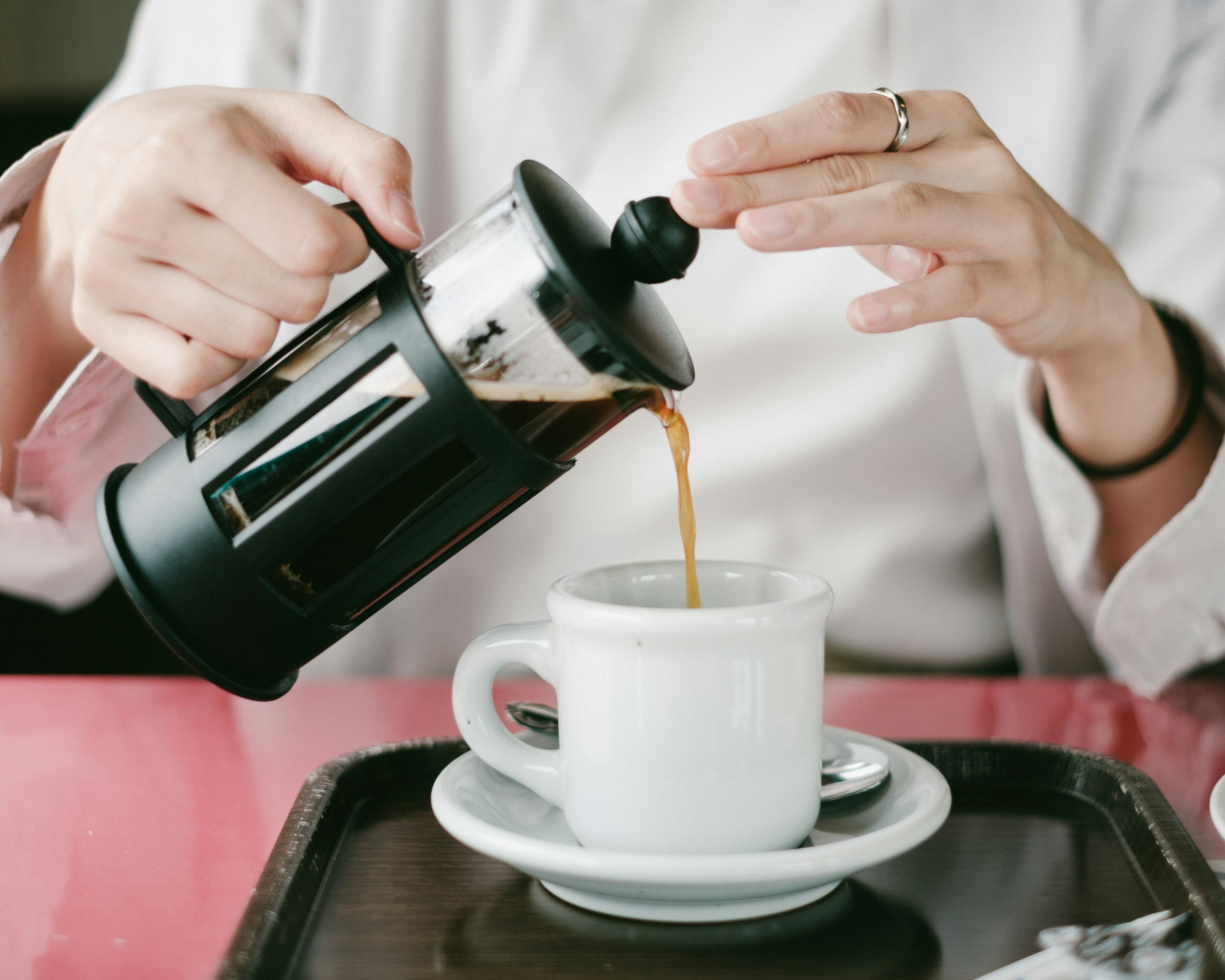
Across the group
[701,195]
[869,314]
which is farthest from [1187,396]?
[701,195]

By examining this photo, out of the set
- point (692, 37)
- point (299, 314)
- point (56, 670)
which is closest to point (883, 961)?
point (299, 314)

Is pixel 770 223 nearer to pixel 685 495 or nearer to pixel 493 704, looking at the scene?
pixel 685 495

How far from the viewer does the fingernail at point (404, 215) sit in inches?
20.5

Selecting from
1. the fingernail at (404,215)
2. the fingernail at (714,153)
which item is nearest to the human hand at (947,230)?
the fingernail at (714,153)

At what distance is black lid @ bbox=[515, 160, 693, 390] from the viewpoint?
1.43 feet

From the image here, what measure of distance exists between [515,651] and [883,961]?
0.73ft

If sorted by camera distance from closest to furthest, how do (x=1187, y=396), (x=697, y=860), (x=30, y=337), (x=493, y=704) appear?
(x=697, y=860)
(x=493, y=704)
(x=30, y=337)
(x=1187, y=396)

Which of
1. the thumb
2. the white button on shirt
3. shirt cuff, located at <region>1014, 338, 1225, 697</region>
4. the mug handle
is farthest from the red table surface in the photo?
the thumb

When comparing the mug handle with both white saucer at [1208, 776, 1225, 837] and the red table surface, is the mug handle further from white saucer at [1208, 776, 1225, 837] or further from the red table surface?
white saucer at [1208, 776, 1225, 837]

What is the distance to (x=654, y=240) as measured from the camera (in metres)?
0.45

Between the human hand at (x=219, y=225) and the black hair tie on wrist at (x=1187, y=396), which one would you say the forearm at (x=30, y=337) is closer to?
the human hand at (x=219, y=225)

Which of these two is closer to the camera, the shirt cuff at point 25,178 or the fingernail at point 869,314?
the fingernail at point 869,314

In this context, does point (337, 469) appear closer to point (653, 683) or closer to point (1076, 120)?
point (653, 683)

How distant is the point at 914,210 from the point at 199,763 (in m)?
0.58
